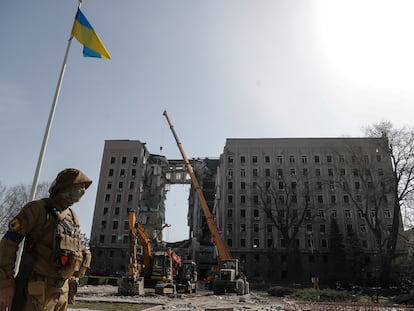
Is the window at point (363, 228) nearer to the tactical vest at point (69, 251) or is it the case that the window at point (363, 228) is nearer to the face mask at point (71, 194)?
the tactical vest at point (69, 251)

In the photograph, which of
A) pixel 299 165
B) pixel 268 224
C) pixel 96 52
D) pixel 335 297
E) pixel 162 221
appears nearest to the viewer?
pixel 96 52

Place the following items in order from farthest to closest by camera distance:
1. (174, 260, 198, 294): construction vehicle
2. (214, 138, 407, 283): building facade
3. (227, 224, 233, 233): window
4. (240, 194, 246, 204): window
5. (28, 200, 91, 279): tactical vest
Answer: (240, 194, 246, 204): window < (227, 224, 233, 233): window < (214, 138, 407, 283): building facade < (174, 260, 198, 294): construction vehicle < (28, 200, 91, 279): tactical vest

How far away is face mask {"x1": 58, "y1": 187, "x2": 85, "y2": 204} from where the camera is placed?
3.19 meters

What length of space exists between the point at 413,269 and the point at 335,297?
34.6 ft

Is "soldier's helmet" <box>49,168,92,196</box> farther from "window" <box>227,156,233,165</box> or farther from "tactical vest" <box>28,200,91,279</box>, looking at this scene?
"window" <box>227,156,233,165</box>

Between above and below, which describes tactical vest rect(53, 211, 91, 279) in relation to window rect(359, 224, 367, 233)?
below

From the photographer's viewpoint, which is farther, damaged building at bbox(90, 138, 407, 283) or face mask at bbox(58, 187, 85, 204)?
damaged building at bbox(90, 138, 407, 283)

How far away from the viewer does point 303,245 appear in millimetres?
48750

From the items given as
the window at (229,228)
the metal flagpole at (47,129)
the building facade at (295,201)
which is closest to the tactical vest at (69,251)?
the metal flagpole at (47,129)

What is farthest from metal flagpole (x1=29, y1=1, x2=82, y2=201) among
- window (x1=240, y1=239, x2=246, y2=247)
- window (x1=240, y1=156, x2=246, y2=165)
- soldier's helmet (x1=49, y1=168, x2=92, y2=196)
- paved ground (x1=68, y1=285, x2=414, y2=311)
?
window (x1=240, y1=156, x2=246, y2=165)

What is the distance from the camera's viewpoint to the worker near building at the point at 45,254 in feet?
8.77

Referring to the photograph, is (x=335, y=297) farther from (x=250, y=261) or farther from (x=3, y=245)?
(x=250, y=261)

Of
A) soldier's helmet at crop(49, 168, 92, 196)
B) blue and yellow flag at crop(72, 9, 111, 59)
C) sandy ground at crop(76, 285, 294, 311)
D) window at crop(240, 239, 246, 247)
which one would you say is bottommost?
sandy ground at crop(76, 285, 294, 311)

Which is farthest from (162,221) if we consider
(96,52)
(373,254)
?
(96,52)
